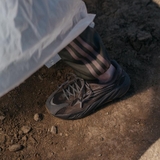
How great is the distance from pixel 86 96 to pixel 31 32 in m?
0.44

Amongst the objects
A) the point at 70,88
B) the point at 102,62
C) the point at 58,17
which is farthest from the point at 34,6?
the point at 70,88

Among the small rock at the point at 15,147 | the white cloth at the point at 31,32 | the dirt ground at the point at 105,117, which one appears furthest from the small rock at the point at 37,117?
the white cloth at the point at 31,32

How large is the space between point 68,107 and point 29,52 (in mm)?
405

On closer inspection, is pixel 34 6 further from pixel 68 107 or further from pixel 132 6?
pixel 132 6

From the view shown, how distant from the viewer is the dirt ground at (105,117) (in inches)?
48.9

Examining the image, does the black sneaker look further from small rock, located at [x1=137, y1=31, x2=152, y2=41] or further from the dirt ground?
small rock, located at [x1=137, y1=31, x2=152, y2=41]

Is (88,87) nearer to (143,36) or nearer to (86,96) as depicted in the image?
(86,96)

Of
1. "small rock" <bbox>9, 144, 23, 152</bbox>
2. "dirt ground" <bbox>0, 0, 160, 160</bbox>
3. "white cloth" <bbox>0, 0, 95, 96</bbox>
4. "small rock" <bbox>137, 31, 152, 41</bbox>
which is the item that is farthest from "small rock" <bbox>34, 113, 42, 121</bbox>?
"small rock" <bbox>137, 31, 152, 41</bbox>

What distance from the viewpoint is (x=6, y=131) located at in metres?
1.33

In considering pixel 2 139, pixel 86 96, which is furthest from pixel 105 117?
pixel 2 139

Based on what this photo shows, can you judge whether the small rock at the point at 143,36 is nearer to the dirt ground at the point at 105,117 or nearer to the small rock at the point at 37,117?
the dirt ground at the point at 105,117

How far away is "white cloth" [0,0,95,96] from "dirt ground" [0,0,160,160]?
0.37 m

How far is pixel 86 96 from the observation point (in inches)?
51.6

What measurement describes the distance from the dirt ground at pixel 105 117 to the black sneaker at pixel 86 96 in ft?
0.13
